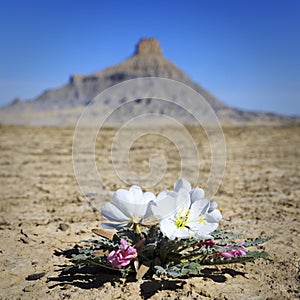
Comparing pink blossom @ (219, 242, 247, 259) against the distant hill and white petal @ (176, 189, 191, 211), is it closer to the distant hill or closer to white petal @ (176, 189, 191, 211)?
white petal @ (176, 189, 191, 211)

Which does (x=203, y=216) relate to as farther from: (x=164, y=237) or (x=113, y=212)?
(x=113, y=212)

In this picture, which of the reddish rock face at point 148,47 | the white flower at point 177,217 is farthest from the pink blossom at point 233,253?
the reddish rock face at point 148,47

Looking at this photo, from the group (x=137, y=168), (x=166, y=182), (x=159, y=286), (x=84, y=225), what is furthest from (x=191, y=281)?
(x=137, y=168)

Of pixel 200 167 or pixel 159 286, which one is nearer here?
pixel 159 286

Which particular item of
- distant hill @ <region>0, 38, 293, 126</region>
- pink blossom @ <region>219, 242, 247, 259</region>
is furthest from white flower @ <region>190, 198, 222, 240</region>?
distant hill @ <region>0, 38, 293, 126</region>

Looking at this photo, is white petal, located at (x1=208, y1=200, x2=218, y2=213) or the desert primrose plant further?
white petal, located at (x1=208, y1=200, x2=218, y2=213)

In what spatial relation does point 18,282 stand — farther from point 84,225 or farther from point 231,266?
point 231,266

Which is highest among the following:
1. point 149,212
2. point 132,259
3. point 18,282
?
point 149,212
